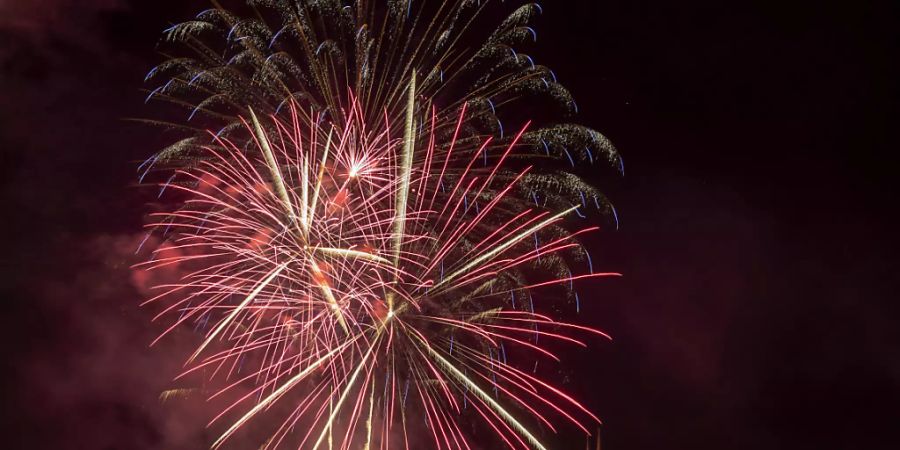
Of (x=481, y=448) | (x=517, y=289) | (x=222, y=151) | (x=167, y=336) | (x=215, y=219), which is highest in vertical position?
(x=222, y=151)

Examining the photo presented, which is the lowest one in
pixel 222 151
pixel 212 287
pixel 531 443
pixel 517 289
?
pixel 531 443

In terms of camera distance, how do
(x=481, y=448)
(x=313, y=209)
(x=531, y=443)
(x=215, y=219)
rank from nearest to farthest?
1. (x=313, y=209)
2. (x=215, y=219)
3. (x=531, y=443)
4. (x=481, y=448)

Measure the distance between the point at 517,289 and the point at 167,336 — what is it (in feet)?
20.6

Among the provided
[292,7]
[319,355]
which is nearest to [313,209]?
[319,355]

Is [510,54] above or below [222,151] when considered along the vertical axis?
above

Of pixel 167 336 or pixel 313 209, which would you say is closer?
pixel 313 209

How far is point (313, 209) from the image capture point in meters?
7.79

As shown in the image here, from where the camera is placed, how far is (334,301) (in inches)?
320

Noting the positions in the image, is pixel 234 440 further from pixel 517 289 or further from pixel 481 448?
pixel 517 289

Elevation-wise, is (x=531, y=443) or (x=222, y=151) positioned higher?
(x=222, y=151)

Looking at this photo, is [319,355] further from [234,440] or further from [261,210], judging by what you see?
[234,440]

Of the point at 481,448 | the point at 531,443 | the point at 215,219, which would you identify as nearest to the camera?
the point at 215,219

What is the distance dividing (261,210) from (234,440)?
19.0 ft

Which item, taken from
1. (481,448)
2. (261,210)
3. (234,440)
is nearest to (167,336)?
(234,440)
